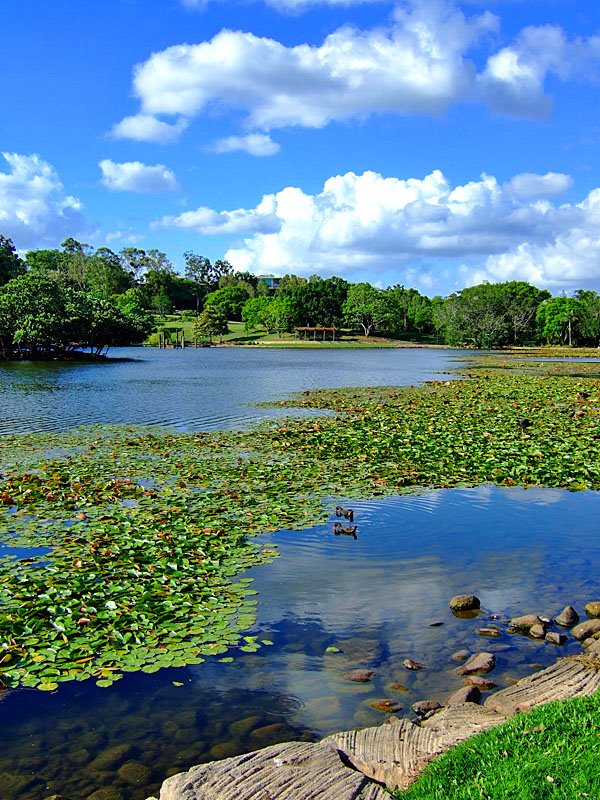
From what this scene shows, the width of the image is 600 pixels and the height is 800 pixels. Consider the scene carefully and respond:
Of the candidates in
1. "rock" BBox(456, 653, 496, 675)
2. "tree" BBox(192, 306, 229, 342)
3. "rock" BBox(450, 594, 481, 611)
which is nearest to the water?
"rock" BBox(450, 594, 481, 611)

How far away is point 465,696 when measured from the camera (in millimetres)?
7453

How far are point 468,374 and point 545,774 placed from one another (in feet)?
188

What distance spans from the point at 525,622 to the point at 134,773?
18.5 ft

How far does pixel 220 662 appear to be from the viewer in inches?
334

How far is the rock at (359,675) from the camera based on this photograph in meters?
8.06

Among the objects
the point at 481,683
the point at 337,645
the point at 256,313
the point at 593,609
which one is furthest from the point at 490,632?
the point at 256,313

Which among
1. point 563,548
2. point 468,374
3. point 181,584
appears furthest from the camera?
point 468,374

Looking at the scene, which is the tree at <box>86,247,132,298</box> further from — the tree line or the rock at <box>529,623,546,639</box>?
the rock at <box>529,623,546,639</box>

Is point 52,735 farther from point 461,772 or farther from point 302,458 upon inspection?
point 302,458

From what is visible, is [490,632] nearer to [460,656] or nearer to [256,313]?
[460,656]

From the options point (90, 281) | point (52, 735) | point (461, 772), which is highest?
point (90, 281)

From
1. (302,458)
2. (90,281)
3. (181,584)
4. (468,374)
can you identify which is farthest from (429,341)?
(181,584)

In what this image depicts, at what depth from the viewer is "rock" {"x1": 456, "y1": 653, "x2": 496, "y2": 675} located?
8227 mm

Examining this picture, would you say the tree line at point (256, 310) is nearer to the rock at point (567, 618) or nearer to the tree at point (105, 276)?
the tree at point (105, 276)
